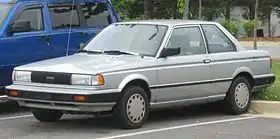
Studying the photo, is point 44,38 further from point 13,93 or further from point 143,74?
point 143,74

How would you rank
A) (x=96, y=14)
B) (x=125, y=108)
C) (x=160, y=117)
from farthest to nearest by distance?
(x=96, y=14) < (x=160, y=117) < (x=125, y=108)

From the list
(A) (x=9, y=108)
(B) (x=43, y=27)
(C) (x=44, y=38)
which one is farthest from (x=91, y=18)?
(A) (x=9, y=108)

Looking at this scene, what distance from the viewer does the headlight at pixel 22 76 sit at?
8602 millimetres

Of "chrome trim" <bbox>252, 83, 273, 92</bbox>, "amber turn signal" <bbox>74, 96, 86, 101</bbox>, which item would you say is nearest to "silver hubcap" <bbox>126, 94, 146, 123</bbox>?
"amber turn signal" <bbox>74, 96, 86, 101</bbox>

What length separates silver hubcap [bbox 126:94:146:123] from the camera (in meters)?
8.48

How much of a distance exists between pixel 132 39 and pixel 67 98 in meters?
1.74

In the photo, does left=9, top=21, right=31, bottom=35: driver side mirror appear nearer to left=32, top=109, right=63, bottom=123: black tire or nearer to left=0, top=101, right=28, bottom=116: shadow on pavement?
left=0, top=101, right=28, bottom=116: shadow on pavement

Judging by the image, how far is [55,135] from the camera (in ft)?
27.2

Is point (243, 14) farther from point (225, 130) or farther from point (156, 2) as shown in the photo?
point (225, 130)

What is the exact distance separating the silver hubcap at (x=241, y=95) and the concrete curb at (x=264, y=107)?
37 cm

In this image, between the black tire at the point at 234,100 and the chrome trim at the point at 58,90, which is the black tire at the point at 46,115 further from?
the black tire at the point at 234,100

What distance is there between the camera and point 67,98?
26.5 feet

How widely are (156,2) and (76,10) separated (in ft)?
103

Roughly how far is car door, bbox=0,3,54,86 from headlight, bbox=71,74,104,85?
2.28 meters
